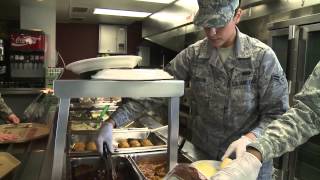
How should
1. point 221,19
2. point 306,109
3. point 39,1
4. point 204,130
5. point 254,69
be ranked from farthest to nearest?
1. point 39,1
2. point 204,130
3. point 254,69
4. point 221,19
5. point 306,109

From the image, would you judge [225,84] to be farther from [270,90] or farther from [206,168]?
[206,168]

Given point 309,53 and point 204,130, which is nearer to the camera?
point 204,130

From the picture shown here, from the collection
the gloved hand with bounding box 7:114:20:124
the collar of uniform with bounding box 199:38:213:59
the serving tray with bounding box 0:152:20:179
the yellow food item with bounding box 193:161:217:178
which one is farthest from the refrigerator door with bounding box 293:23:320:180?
the gloved hand with bounding box 7:114:20:124

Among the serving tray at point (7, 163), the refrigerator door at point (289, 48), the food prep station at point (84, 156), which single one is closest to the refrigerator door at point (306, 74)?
the refrigerator door at point (289, 48)

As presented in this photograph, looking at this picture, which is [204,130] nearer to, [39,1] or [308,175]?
[308,175]

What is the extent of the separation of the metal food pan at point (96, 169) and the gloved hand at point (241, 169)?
21.1 inches

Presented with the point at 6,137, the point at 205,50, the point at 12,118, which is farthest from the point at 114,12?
the point at 205,50

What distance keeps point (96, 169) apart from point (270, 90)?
959 mm

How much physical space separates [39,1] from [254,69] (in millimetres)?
5071

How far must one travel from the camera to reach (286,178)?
9.14 ft

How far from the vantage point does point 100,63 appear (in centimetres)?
124

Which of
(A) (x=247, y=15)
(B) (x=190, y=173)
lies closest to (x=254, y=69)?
(B) (x=190, y=173)

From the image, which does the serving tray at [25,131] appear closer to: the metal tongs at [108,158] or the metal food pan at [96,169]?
the metal food pan at [96,169]

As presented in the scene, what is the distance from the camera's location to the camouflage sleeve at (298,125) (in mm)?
1191
